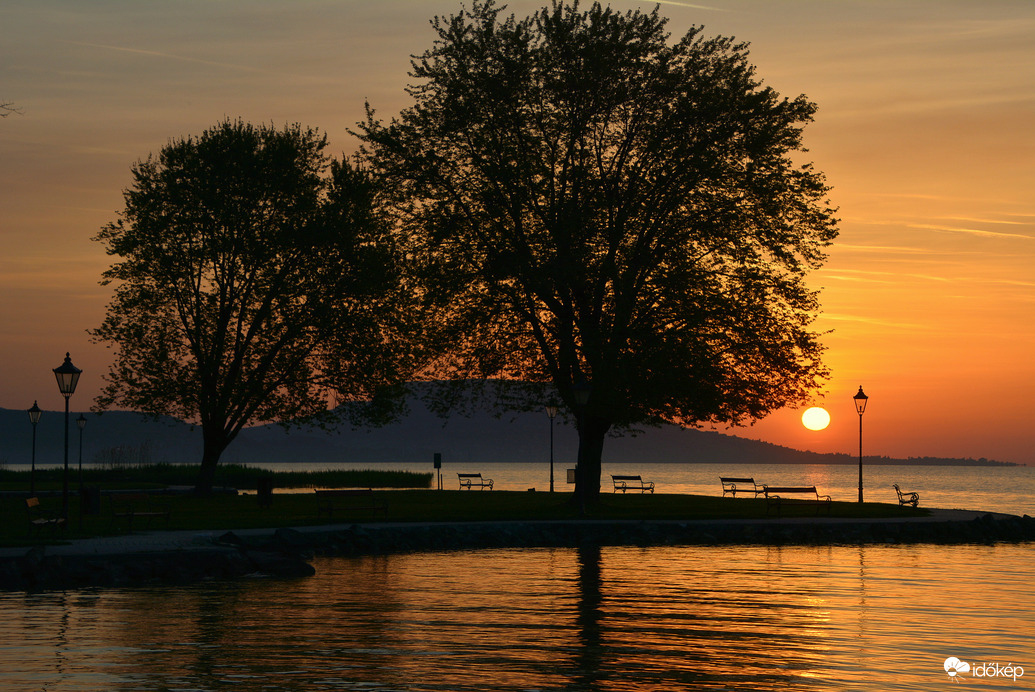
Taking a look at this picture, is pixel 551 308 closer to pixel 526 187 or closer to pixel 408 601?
pixel 526 187

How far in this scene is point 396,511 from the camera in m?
40.7

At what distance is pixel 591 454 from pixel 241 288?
1882 centimetres

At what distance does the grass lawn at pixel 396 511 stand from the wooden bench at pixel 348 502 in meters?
0.38

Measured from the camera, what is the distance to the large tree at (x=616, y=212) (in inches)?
1608

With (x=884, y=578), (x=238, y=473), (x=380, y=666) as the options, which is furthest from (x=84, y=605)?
(x=238, y=473)

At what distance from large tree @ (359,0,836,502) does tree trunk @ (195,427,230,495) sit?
14.1 metres

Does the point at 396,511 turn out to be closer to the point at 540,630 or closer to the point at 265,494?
the point at 265,494

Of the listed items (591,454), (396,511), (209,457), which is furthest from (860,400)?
(209,457)

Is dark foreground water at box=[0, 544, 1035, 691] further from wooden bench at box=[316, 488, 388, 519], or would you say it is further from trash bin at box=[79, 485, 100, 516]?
trash bin at box=[79, 485, 100, 516]

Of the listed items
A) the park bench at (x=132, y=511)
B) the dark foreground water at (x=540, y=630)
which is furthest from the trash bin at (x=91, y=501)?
the dark foreground water at (x=540, y=630)

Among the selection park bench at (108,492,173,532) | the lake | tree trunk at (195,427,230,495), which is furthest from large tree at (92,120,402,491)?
the lake

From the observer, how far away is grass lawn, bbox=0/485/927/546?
3209cm

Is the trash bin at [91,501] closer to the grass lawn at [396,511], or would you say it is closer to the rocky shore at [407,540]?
the grass lawn at [396,511]

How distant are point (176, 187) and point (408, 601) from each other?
3392 cm
